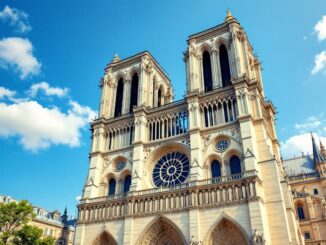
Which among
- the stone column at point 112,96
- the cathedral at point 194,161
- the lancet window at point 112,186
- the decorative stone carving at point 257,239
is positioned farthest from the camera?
the stone column at point 112,96

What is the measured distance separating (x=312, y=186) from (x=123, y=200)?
32382 mm

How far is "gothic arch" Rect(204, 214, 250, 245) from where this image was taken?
24922 millimetres

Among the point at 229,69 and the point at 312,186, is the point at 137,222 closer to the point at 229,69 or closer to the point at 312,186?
the point at 229,69

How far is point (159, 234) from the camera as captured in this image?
2814 centimetres

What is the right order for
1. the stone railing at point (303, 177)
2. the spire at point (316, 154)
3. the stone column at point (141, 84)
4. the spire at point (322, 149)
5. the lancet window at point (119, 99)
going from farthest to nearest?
Answer: the spire at point (322, 149) → the stone railing at point (303, 177) → the spire at point (316, 154) → the lancet window at point (119, 99) → the stone column at point (141, 84)

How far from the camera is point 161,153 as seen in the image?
108 ft

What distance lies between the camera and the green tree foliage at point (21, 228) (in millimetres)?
24734

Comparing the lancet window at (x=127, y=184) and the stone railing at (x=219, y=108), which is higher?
the stone railing at (x=219, y=108)

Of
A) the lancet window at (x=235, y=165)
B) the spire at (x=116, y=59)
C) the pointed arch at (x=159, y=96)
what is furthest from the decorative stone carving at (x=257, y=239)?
the spire at (x=116, y=59)

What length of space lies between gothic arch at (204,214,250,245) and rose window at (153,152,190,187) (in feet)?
20.5

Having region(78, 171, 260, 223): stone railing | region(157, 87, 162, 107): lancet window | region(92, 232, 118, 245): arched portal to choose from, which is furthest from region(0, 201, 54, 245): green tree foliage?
region(157, 87, 162, 107): lancet window

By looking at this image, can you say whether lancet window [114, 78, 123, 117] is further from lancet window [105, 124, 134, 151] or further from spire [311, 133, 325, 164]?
spire [311, 133, 325, 164]

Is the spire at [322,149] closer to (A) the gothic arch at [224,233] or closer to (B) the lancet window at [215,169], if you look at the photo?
(B) the lancet window at [215,169]

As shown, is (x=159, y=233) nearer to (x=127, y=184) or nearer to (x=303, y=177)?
(x=127, y=184)
